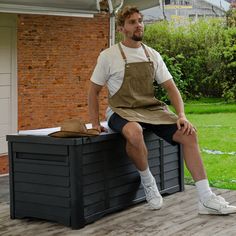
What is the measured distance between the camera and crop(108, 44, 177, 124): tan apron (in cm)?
568

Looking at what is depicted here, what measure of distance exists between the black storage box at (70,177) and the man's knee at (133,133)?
164 mm

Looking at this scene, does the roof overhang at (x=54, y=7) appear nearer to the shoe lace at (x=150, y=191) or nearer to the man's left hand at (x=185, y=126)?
the man's left hand at (x=185, y=126)

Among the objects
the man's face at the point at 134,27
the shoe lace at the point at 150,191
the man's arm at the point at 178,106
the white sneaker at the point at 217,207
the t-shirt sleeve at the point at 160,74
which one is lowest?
the white sneaker at the point at 217,207

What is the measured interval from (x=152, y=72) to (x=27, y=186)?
1.44 meters

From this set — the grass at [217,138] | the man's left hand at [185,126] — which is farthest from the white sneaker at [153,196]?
the grass at [217,138]

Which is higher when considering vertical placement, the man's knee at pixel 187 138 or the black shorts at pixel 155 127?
the black shorts at pixel 155 127

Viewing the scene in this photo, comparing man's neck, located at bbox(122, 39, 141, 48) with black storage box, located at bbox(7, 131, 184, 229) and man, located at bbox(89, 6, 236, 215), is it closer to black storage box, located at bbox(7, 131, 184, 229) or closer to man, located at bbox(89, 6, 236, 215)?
man, located at bbox(89, 6, 236, 215)

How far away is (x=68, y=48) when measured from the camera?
850 centimetres

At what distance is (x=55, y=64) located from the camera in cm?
836

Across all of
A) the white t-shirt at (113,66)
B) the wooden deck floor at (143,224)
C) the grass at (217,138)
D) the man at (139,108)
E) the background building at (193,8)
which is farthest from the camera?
the background building at (193,8)

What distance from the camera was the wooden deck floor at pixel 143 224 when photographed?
514 cm

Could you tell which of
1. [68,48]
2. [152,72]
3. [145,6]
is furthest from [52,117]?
[152,72]

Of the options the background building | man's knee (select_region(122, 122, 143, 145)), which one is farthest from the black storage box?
the background building

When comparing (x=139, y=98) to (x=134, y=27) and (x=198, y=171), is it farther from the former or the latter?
(x=198, y=171)
